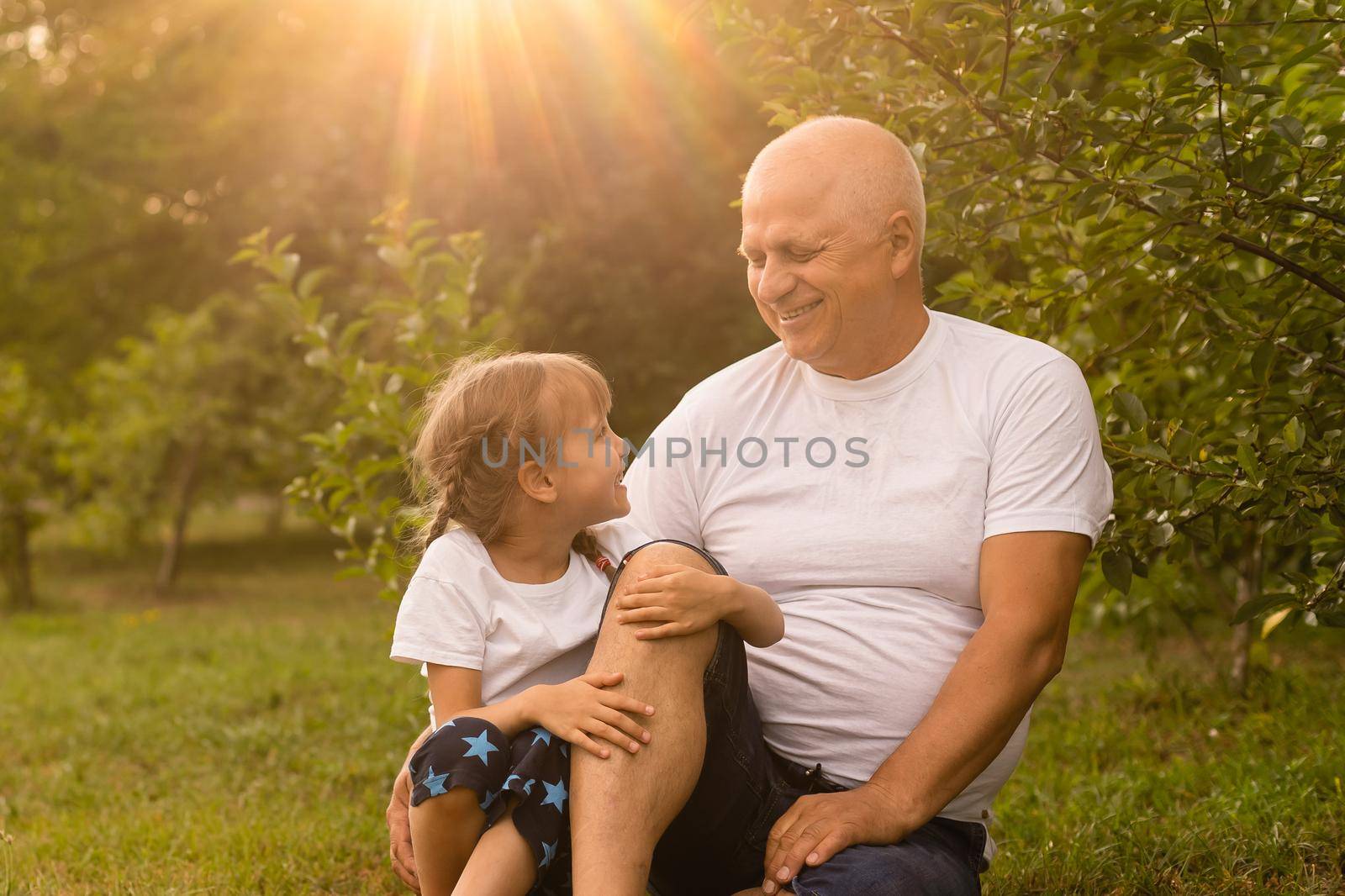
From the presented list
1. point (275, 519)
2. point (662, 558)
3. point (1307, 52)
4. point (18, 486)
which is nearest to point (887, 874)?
point (662, 558)

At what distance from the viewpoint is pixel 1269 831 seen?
2635 millimetres

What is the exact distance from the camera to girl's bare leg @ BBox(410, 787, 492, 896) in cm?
185

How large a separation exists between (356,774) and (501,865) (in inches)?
97.0

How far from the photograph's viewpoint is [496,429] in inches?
89.8

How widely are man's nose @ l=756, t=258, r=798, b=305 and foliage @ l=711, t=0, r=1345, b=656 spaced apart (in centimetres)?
41

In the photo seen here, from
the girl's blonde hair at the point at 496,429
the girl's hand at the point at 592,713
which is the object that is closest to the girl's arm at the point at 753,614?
the girl's hand at the point at 592,713

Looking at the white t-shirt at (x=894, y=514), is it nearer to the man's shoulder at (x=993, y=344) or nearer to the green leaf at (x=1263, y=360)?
the man's shoulder at (x=993, y=344)

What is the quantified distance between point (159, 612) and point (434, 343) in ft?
28.0

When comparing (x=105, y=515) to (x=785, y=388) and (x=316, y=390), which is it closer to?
(x=316, y=390)

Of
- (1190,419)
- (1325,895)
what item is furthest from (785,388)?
(1325,895)

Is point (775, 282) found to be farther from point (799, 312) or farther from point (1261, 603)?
point (1261, 603)

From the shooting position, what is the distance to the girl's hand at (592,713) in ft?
6.13

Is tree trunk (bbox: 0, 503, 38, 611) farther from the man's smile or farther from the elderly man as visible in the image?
the man's smile

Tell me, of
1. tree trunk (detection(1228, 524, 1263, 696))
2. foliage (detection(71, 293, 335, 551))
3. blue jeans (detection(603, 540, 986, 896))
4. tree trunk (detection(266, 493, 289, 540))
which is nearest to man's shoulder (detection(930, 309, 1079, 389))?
blue jeans (detection(603, 540, 986, 896))
